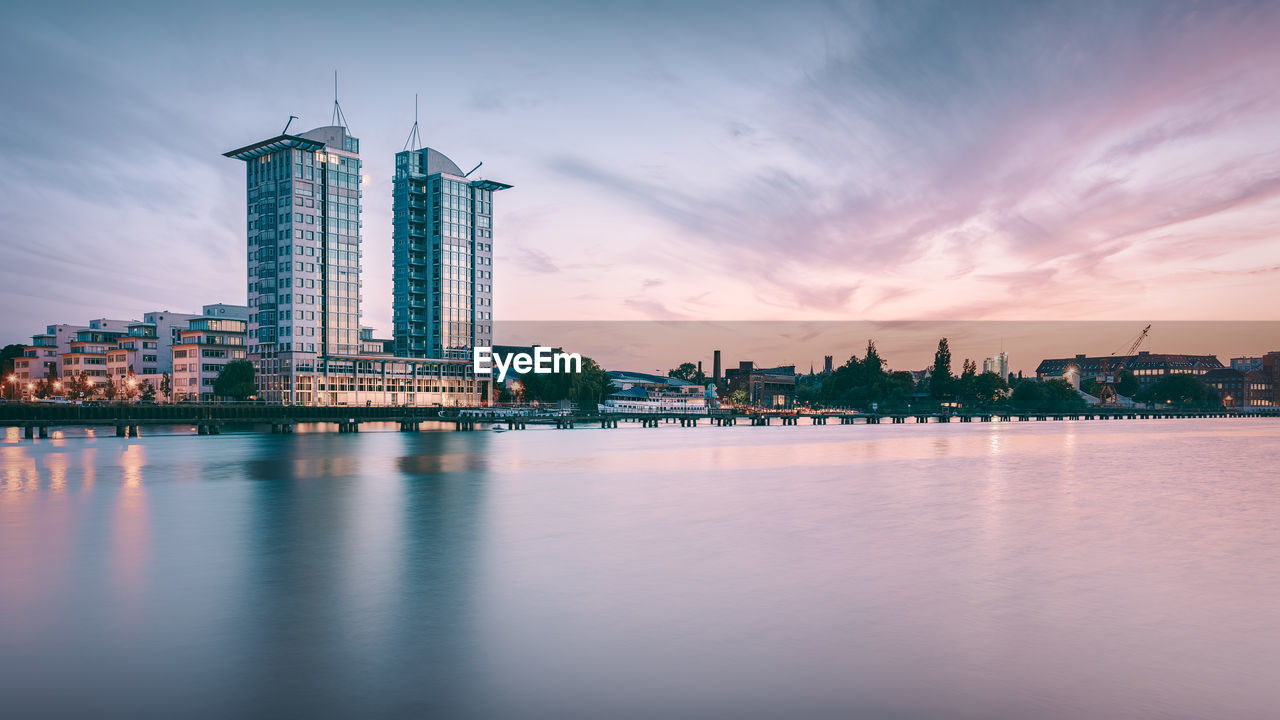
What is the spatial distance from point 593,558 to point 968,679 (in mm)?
15086

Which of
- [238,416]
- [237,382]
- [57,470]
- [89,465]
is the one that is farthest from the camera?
[237,382]

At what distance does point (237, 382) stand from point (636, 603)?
169 metres

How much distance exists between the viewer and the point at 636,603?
21.6m

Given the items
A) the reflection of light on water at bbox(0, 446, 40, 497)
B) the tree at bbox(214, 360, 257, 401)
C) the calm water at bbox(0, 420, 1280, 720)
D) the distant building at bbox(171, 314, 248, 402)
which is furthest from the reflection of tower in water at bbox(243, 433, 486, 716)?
the distant building at bbox(171, 314, 248, 402)

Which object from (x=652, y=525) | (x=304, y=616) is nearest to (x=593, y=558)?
(x=652, y=525)

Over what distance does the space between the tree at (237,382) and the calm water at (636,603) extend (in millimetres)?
129083

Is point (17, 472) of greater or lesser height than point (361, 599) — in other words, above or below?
below

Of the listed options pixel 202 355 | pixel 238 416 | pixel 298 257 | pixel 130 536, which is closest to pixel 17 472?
Answer: pixel 130 536

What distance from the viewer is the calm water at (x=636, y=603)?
47.7 ft

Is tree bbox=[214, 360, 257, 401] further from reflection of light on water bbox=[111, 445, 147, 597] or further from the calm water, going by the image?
the calm water

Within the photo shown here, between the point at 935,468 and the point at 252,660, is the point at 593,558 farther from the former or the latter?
the point at 935,468

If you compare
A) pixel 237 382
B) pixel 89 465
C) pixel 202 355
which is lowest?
pixel 89 465

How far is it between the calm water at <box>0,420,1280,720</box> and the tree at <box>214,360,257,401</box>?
129083mm

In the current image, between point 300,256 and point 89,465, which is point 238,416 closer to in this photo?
point 300,256
